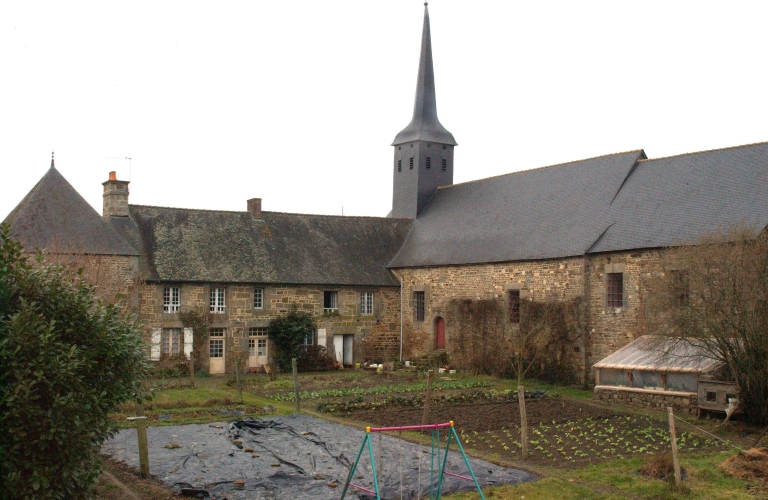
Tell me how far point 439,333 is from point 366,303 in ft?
9.90

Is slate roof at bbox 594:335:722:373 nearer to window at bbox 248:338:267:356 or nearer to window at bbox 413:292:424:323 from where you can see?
window at bbox 413:292:424:323

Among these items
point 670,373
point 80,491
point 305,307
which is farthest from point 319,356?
point 80,491

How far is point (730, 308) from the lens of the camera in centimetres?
1387

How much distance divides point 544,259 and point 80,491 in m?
17.0

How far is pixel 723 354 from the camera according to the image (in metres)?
14.2

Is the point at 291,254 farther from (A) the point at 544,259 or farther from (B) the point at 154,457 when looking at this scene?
(B) the point at 154,457

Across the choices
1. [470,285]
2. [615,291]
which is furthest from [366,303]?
[615,291]

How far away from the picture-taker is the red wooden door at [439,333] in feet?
87.0

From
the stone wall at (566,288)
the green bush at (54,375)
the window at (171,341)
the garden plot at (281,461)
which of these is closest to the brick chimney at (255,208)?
the window at (171,341)

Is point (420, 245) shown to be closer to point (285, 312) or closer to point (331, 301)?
point (331, 301)

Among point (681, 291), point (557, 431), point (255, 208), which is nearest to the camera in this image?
point (557, 431)

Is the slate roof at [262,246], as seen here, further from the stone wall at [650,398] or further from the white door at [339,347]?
the stone wall at [650,398]

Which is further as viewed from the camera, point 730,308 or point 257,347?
point 257,347

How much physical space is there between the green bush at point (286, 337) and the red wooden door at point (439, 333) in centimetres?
458
